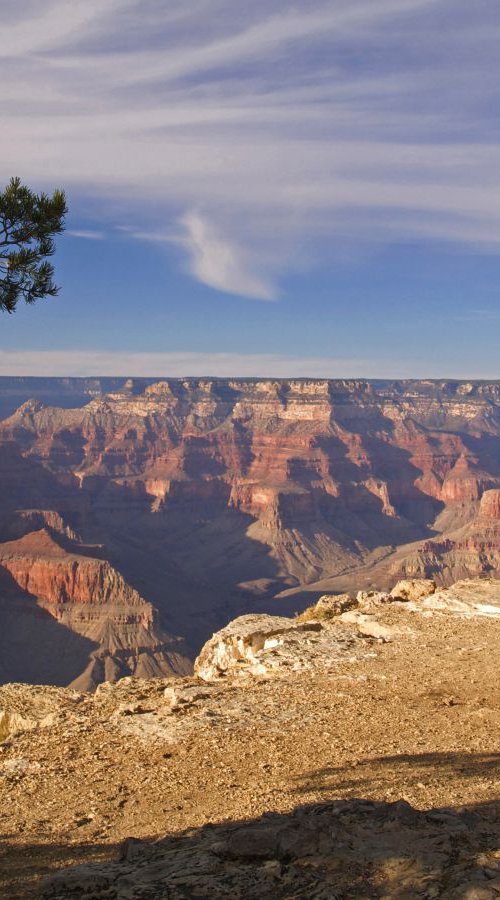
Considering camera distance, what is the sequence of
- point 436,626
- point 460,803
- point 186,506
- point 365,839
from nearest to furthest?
1. point 365,839
2. point 460,803
3. point 436,626
4. point 186,506

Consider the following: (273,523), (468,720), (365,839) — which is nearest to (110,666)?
(468,720)

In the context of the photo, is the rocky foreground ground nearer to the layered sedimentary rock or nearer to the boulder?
the boulder

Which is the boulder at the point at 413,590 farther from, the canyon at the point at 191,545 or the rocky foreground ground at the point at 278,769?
the canyon at the point at 191,545

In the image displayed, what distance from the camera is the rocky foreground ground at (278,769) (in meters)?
5.95

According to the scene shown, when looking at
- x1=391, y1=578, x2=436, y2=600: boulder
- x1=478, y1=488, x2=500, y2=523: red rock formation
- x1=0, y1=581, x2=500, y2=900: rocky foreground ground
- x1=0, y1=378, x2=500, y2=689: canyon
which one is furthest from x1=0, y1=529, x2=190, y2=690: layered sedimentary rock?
x1=478, y1=488, x2=500, y2=523: red rock formation

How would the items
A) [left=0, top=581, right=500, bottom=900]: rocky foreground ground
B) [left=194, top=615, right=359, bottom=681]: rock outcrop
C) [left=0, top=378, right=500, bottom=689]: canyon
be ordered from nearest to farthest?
[left=0, top=581, right=500, bottom=900]: rocky foreground ground → [left=194, top=615, right=359, bottom=681]: rock outcrop → [left=0, top=378, right=500, bottom=689]: canyon

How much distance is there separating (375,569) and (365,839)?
412 ft

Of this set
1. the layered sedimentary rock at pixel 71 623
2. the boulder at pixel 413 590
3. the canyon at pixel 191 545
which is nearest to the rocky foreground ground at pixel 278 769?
the boulder at pixel 413 590

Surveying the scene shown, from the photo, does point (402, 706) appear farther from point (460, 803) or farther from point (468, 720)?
point (460, 803)

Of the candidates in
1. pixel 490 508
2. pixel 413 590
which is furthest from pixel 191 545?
pixel 413 590

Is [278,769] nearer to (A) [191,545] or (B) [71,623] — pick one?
(B) [71,623]

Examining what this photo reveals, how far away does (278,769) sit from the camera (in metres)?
9.73

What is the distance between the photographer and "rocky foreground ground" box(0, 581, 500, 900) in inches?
234

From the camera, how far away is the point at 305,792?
8.87 meters
